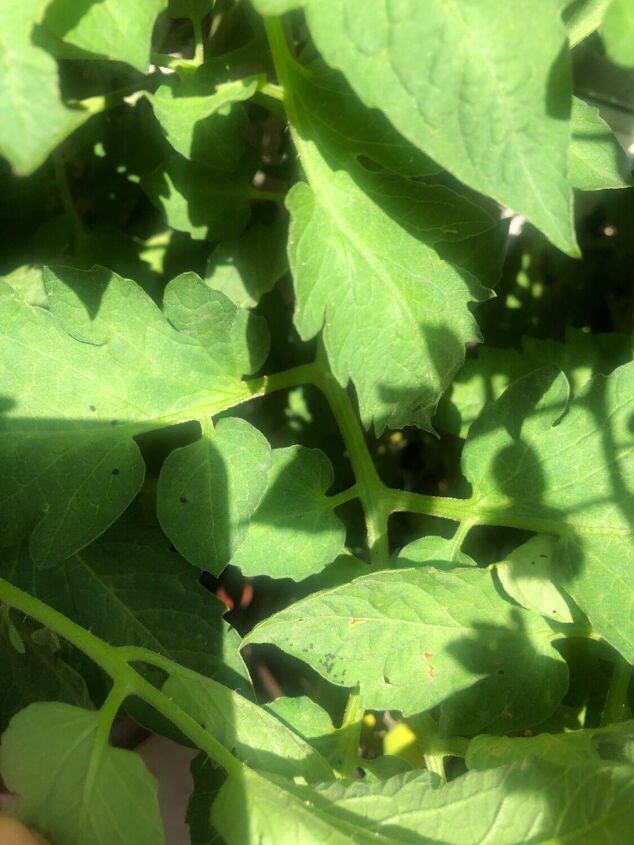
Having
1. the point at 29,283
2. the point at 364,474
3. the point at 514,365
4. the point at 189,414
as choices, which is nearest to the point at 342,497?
the point at 364,474

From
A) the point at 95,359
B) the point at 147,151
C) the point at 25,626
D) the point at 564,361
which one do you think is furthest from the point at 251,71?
the point at 25,626

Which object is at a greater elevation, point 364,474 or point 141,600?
point 364,474

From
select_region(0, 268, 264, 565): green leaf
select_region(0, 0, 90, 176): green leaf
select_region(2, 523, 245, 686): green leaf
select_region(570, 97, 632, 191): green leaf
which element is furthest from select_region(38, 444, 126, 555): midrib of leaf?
select_region(570, 97, 632, 191): green leaf

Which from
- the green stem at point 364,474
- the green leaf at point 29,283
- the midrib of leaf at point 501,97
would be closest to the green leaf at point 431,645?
the green stem at point 364,474

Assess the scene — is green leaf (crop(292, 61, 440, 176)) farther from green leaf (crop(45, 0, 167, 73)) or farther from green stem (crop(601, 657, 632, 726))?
green stem (crop(601, 657, 632, 726))

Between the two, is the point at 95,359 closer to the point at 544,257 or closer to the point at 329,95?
the point at 329,95

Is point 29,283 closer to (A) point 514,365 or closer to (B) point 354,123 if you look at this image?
(B) point 354,123

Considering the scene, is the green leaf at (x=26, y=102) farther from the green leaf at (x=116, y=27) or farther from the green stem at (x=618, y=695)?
the green stem at (x=618, y=695)
